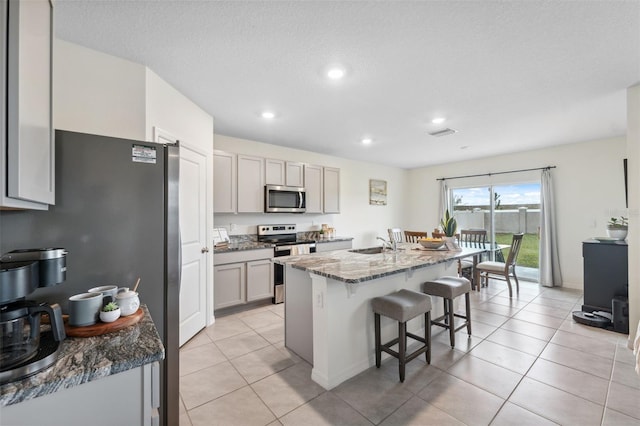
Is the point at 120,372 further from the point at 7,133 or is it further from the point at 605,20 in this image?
the point at 605,20

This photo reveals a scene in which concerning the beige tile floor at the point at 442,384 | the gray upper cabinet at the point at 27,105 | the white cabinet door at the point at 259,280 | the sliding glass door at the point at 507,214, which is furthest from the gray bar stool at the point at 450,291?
the sliding glass door at the point at 507,214

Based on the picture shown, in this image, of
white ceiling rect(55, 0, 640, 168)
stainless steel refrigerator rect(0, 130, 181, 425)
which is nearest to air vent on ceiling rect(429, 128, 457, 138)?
white ceiling rect(55, 0, 640, 168)

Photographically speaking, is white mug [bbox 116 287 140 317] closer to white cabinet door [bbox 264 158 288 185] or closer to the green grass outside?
white cabinet door [bbox 264 158 288 185]

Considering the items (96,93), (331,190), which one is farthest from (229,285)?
(331,190)

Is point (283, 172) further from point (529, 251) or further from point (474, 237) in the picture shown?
point (529, 251)

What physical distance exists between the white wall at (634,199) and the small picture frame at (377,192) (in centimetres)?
403

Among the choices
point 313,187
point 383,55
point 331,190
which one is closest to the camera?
point 383,55

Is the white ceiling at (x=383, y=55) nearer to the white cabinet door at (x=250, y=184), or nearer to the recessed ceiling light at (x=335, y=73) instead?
the recessed ceiling light at (x=335, y=73)

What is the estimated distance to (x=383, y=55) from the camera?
2.02 m

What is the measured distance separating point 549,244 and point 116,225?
6066 millimetres

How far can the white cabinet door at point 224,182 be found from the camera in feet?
11.9

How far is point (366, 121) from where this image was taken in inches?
136

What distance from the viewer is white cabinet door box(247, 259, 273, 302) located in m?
3.67

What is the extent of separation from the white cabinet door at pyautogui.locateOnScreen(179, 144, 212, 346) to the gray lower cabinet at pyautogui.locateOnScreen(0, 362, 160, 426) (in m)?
1.90
